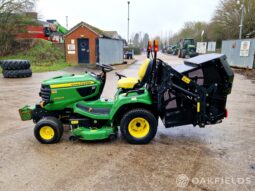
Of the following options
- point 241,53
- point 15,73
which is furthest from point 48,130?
point 241,53

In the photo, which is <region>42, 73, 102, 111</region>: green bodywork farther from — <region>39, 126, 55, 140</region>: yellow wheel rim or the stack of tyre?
the stack of tyre

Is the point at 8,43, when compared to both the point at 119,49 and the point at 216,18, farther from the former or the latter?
the point at 216,18

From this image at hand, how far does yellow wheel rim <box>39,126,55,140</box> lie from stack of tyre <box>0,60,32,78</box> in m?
9.66

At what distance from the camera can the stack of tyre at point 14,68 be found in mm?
12422

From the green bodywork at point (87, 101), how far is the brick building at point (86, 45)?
14526 millimetres

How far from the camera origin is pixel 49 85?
413cm

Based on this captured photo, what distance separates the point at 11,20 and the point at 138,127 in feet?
70.1

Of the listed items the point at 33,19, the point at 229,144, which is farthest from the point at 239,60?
the point at 33,19

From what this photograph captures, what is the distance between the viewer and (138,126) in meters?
4.16

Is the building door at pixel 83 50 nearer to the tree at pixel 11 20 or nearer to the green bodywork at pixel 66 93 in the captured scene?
the tree at pixel 11 20

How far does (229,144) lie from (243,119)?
172 centimetres

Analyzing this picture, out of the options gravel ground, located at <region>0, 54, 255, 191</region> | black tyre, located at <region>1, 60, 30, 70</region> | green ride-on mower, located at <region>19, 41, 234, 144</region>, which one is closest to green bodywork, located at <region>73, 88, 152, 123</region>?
green ride-on mower, located at <region>19, 41, 234, 144</region>

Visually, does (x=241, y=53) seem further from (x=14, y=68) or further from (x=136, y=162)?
(x=136, y=162)

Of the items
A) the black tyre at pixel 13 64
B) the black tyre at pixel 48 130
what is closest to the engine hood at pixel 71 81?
the black tyre at pixel 48 130
